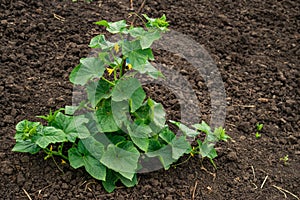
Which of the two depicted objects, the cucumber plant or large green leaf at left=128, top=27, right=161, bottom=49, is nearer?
large green leaf at left=128, top=27, right=161, bottom=49

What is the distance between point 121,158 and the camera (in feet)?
9.27

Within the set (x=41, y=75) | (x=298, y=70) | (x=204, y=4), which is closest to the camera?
(x=41, y=75)

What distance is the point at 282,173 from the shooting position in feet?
10.8

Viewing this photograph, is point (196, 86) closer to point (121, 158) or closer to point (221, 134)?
point (221, 134)

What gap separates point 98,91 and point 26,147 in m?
0.55

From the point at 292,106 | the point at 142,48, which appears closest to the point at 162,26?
the point at 142,48

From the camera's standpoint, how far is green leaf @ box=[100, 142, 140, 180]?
2803 mm

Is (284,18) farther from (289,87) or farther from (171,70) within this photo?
(171,70)

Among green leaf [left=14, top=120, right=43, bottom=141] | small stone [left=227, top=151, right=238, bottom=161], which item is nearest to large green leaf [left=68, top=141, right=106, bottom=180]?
green leaf [left=14, top=120, right=43, bottom=141]

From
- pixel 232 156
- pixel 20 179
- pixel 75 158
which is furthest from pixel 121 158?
pixel 232 156

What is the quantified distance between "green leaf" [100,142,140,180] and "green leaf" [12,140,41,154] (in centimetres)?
41

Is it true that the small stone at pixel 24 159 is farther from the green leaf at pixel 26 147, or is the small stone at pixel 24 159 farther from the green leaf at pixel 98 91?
the green leaf at pixel 98 91

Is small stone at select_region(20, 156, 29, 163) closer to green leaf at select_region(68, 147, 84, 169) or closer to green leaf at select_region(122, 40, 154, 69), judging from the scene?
green leaf at select_region(68, 147, 84, 169)

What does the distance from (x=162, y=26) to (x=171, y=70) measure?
1.22 metres
